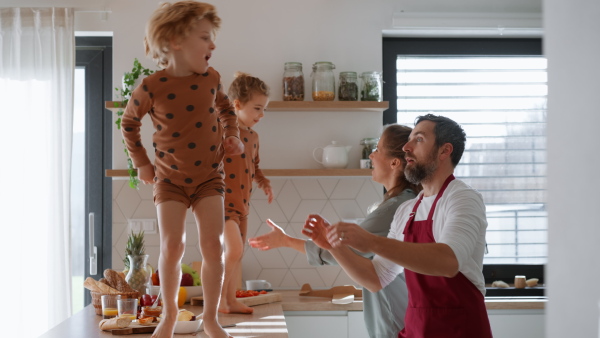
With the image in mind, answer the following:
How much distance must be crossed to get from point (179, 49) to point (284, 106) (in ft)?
6.35

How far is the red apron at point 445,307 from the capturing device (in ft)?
5.66

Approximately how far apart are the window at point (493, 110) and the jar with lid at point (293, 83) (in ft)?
1.91

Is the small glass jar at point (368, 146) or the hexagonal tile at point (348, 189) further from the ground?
the small glass jar at point (368, 146)

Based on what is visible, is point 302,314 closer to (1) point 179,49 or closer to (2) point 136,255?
(2) point 136,255

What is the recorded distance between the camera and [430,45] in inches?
145

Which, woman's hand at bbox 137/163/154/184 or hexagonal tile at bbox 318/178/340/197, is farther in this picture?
hexagonal tile at bbox 318/178/340/197

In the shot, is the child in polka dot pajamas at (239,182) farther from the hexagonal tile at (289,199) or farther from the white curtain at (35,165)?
the white curtain at (35,165)

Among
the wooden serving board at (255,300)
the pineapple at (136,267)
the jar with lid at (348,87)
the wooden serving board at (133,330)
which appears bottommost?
the wooden serving board at (255,300)

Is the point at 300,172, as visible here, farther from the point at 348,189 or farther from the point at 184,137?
the point at 184,137

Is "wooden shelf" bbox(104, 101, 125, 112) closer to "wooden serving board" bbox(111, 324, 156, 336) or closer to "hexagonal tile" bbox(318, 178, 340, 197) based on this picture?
"hexagonal tile" bbox(318, 178, 340, 197)

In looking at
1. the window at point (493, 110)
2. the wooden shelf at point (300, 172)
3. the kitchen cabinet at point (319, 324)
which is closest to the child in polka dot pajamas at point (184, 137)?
the kitchen cabinet at point (319, 324)

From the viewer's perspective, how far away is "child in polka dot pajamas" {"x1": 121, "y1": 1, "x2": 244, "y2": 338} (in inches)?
54.8

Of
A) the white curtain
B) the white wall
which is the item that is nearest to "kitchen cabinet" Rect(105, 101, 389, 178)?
the white curtain

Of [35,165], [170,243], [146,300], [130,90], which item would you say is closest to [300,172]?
[130,90]
